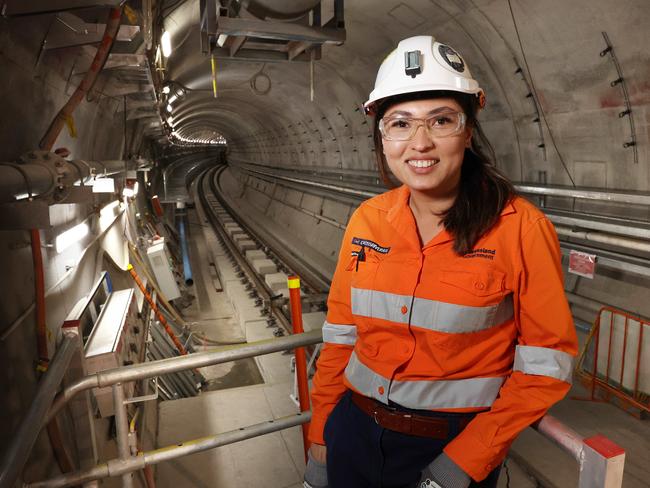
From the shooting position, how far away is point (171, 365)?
7.34 ft

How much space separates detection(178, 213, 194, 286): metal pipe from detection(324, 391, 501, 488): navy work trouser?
38.9 ft

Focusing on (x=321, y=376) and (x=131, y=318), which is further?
(x=131, y=318)

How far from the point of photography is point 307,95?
12539 mm

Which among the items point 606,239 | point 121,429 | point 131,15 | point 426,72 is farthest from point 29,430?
point 606,239

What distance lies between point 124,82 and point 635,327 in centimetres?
602

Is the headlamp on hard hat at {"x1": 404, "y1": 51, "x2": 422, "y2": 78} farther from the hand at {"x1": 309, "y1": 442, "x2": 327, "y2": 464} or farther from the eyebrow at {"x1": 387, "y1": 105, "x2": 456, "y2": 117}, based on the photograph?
the hand at {"x1": 309, "y1": 442, "x2": 327, "y2": 464}

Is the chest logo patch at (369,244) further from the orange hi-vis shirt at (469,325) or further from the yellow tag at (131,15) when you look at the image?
the yellow tag at (131,15)

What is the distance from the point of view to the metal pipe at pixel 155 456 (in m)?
2.06

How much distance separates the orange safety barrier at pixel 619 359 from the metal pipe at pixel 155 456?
12.0 feet

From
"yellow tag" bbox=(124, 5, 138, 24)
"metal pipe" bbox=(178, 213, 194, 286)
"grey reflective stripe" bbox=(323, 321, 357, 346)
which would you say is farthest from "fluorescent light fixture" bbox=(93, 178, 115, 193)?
"metal pipe" bbox=(178, 213, 194, 286)

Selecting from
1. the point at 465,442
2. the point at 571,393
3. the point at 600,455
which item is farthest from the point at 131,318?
the point at 571,393

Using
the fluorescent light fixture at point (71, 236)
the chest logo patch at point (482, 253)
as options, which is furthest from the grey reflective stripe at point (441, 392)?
the fluorescent light fixture at point (71, 236)

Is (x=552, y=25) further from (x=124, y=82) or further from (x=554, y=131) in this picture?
(x=124, y=82)

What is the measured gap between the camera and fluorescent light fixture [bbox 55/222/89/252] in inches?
145
